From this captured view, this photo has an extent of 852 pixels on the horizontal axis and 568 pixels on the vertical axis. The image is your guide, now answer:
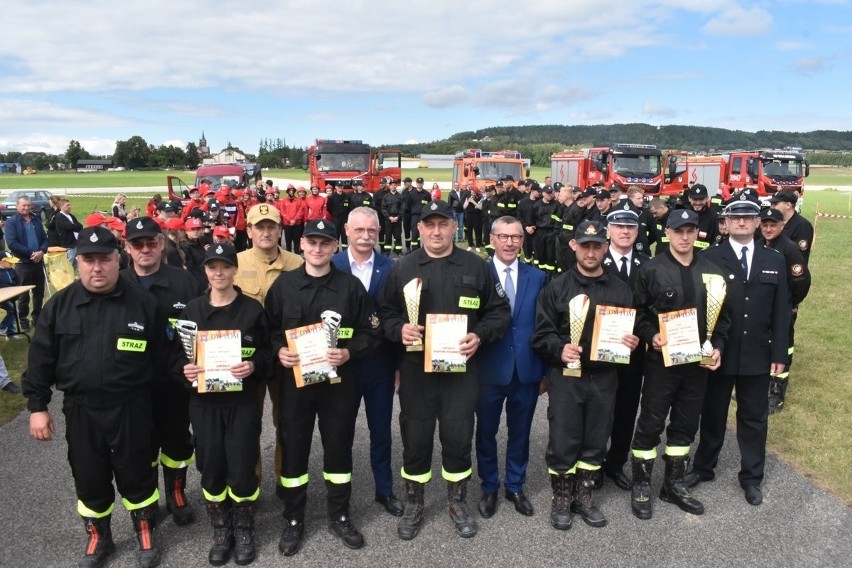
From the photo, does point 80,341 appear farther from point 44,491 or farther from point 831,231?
point 831,231

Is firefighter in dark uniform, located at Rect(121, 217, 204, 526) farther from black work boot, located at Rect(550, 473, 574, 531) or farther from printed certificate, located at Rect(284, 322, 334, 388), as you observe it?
black work boot, located at Rect(550, 473, 574, 531)

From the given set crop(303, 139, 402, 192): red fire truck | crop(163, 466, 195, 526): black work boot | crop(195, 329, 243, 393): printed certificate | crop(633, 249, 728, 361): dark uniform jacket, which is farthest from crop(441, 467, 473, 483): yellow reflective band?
crop(303, 139, 402, 192): red fire truck

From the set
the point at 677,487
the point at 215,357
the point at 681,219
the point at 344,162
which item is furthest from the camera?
the point at 344,162

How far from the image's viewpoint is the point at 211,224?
787 cm

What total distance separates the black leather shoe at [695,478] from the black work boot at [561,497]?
3.74ft

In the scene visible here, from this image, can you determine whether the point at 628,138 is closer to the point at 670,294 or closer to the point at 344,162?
the point at 344,162

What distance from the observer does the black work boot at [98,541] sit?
3.83m

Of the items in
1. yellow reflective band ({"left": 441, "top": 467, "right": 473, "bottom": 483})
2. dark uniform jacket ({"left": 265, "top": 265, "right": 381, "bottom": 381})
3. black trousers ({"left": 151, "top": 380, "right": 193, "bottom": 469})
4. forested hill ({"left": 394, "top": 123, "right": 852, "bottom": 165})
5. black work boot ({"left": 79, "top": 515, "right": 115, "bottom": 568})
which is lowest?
black work boot ({"left": 79, "top": 515, "right": 115, "bottom": 568})

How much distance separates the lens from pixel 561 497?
4.32m

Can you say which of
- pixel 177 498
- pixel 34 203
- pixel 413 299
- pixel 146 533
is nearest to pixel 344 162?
pixel 34 203

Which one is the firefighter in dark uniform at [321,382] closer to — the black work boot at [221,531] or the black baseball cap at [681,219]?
the black work boot at [221,531]

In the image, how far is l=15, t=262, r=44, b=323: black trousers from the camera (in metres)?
9.69

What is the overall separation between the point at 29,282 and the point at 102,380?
783 cm

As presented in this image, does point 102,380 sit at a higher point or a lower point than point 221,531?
higher
